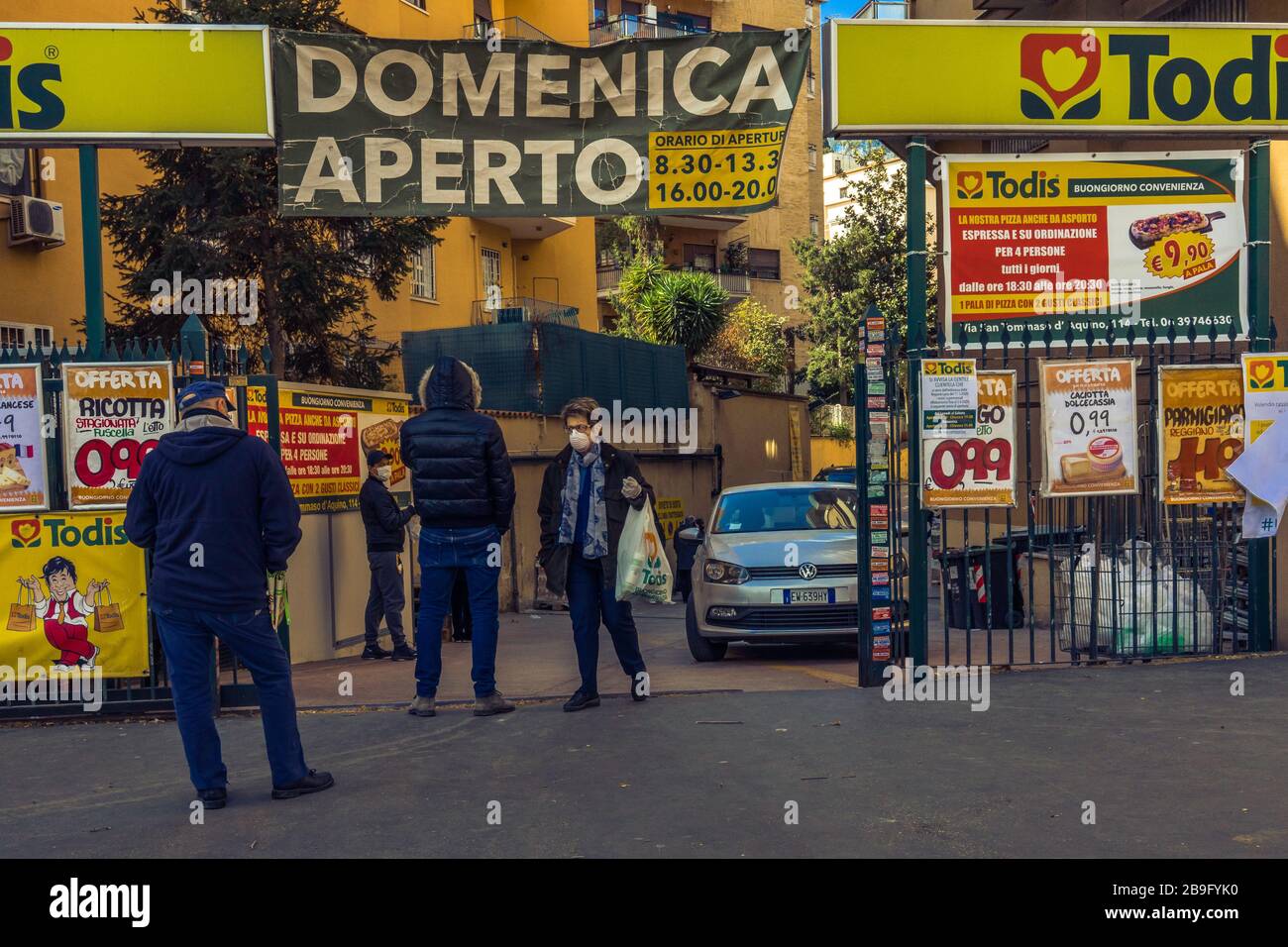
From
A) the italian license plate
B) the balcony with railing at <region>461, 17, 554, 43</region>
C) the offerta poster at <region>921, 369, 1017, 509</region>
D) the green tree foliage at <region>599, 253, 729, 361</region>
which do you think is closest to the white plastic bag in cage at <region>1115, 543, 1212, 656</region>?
the offerta poster at <region>921, 369, 1017, 509</region>

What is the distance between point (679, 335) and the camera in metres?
35.3

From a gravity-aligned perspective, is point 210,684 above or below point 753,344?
below

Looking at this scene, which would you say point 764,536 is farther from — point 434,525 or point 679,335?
point 679,335

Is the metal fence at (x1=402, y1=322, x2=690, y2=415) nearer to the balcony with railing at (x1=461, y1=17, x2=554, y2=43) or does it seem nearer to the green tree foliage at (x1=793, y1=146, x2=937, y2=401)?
the green tree foliage at (x1=793, y1=146, x2=937, y2=401)

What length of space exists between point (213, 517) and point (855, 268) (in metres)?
32.0

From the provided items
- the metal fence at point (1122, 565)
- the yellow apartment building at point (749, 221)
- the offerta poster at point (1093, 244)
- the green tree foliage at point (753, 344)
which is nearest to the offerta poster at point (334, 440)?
the metal fence at point (1122, 565)

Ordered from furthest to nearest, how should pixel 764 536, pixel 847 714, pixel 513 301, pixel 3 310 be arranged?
pixel 513 301
pixel 3 310
pixel 764 536
pixel 847 714

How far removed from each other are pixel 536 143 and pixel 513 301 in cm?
2398

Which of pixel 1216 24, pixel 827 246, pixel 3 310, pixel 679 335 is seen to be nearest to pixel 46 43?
pixel 1216 24

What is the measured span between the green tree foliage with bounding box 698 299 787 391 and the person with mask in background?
89.3 ft

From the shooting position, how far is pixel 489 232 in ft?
110

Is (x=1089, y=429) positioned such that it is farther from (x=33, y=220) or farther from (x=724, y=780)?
(x=33, y=220)

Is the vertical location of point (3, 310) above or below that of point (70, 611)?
above

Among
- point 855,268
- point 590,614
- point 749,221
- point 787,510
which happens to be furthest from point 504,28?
point 590,614
